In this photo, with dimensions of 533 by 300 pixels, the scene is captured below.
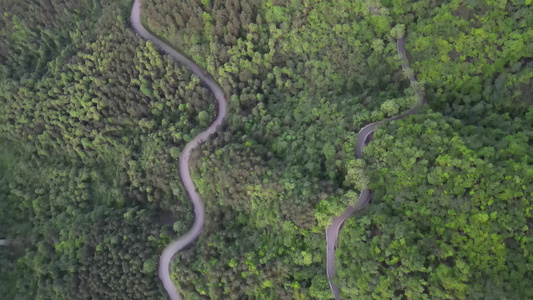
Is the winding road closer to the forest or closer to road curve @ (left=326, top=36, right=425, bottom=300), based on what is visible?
road curve @ (left=326, top=36, right=425, bottom=300)

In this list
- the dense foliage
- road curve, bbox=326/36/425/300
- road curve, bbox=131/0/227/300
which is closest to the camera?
road curve, bbox=326/36/425/300

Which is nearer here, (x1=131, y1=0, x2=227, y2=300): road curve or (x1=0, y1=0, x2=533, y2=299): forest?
(x1=0, y1=0, x2=533, y2=299): forest

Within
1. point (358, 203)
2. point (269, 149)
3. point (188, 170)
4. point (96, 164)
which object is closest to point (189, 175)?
point (188, 170)

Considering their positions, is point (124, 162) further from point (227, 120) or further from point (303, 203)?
point (303, 203)

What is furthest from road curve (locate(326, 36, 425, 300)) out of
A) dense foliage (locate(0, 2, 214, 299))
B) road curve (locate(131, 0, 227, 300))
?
dense foliage (locate(0, 2, 214, 299))

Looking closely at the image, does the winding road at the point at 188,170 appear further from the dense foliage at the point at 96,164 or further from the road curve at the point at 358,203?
the dense foliage at the point at 96,164

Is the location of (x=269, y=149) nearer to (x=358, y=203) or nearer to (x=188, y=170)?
(x=188, y=170)
